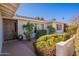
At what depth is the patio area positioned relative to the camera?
4.36 meters

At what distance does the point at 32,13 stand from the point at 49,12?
31 centimetres

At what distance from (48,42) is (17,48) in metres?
0.58

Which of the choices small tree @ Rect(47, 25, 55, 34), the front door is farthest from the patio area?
small tree @ Rect(47, 25, 55, 34)

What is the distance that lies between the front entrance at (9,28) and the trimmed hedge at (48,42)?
0.49 metres

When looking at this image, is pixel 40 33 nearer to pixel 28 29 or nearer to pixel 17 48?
pixel 28 29

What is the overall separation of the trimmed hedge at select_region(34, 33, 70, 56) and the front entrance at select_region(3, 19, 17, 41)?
49 centimetres

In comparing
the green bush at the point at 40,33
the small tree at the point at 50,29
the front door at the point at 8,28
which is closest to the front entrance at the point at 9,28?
the front door at the point at 8,28

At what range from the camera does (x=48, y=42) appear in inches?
172

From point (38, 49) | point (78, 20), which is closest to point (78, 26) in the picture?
point (78, 20)

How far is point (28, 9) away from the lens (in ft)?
14.2

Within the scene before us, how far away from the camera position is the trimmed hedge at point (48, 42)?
4.35m

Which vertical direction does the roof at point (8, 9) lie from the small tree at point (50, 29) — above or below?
above

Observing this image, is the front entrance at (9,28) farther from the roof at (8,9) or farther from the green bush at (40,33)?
the green bush at (40,33)

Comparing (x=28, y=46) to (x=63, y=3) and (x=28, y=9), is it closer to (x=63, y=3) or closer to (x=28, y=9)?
(x=28, y=9)
